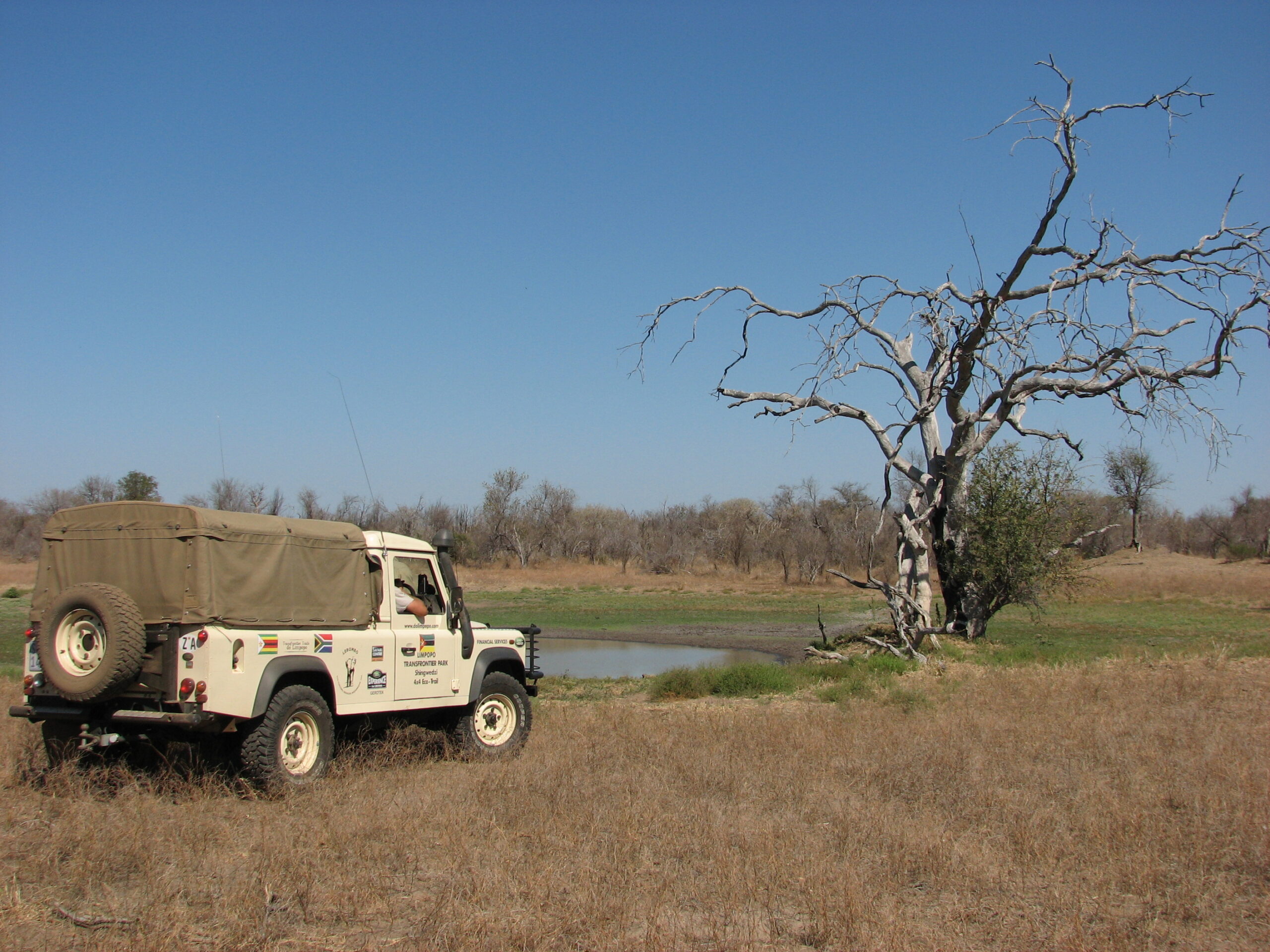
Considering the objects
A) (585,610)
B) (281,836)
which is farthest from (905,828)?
(585,610)

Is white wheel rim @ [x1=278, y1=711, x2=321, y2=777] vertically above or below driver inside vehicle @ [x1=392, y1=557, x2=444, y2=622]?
below

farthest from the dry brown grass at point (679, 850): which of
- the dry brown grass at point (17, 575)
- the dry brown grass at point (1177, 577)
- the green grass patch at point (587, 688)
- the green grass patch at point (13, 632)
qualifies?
the dry brown grass at point (17, 575)

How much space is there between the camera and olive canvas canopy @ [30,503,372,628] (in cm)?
848

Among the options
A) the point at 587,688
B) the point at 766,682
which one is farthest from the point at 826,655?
the point at 587,688

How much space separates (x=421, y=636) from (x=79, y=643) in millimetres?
3093

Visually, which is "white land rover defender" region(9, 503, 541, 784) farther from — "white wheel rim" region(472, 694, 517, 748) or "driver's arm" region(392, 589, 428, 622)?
"white wheel rim" region(472, 694, 517, 748)

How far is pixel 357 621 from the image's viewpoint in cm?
989

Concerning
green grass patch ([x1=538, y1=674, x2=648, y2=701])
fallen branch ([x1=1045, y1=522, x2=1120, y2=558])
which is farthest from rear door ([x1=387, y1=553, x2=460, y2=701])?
fallen branch ([x1=1045, y1=522, x2=1120, y2=558])

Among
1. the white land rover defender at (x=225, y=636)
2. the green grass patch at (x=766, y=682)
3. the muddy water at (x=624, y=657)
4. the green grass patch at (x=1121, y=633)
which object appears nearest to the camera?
the white land rover defender at (x=225, y=636)

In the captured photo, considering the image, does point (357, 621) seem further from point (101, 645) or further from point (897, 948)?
point (897, 948)

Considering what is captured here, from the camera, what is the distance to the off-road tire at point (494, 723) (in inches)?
428

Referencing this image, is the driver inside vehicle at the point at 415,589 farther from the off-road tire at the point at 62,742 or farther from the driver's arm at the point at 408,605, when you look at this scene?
the off-road tire at the point at 62,742

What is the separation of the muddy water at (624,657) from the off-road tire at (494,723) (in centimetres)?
1032

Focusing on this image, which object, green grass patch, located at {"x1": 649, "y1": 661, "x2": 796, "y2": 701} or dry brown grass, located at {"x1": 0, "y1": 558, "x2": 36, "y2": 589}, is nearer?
green grass patch, located at {"x1": 649, "y1": 661, "x2": 796, "y2": 701}
